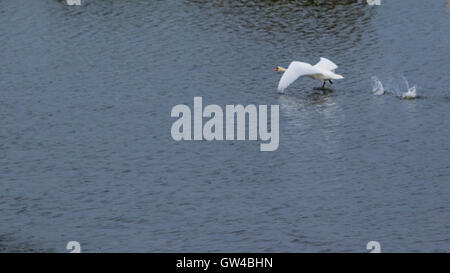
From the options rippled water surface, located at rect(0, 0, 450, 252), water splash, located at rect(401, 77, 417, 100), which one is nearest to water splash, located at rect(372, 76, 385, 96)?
rippled water surface, located at rect(0, 0, 450, 252)

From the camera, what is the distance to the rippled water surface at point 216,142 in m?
49.2

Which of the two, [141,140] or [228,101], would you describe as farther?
[228,101]

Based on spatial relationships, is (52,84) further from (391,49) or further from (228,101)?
(391,49)

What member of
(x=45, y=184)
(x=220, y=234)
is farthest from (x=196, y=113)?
(x=220, y=234)

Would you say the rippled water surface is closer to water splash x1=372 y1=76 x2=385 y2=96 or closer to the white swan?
water splash x1=372 y1=76 x2=385 y2=96

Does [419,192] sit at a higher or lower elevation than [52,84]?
lower

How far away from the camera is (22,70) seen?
3088 inches

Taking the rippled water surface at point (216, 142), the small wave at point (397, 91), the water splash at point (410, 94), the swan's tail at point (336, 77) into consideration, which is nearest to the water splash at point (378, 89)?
the small wave at point (397, 91)

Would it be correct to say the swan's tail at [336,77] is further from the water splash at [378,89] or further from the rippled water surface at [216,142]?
the water splash at [378,89]

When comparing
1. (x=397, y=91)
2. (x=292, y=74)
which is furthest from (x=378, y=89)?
(x=292, y=74)

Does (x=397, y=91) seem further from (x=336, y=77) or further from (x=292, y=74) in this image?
(x=292, y=74)

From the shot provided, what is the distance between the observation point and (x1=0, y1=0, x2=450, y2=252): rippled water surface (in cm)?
4916
